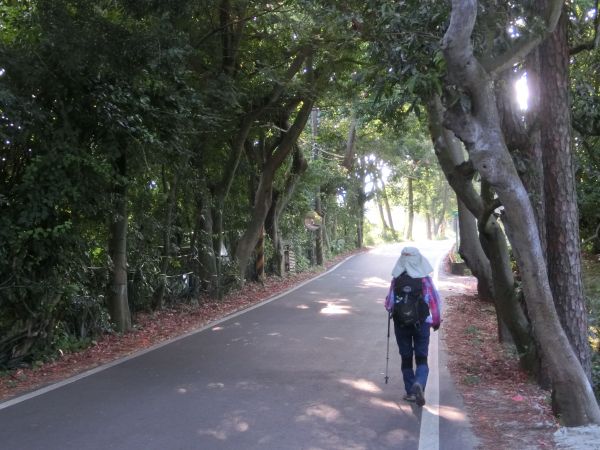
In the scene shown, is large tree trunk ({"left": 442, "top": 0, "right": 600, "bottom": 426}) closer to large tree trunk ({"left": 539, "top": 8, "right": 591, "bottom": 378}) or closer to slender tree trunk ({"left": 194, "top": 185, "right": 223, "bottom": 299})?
large tree trunk ({"left": 539, "top": 8, "right": 591, "bottom": 378})

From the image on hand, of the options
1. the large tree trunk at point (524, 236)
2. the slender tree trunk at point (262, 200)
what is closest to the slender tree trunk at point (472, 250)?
the slender tree trunk at point (262, 200)

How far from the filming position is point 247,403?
6570 millimetres

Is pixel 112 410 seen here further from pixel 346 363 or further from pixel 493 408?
pixel 493 408

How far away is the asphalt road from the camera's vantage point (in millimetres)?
5457

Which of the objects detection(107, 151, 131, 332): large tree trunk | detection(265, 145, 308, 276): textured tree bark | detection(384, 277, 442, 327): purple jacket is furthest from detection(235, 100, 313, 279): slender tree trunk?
detection(384, 277, 442, 327): purple jacket

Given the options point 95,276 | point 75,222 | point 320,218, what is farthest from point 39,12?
point 320,218

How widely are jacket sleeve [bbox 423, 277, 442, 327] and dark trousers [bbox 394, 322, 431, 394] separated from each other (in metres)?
0.11

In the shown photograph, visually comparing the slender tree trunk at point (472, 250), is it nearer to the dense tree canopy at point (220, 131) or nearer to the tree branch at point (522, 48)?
the dense tree canopy at point (220, 131)

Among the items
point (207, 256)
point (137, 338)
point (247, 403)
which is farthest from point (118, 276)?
point (247, 403)

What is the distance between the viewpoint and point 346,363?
8555 millimetres

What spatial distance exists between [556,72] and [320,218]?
2409 centimetres

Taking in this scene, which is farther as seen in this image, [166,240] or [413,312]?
[166,240]

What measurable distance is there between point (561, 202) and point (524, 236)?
1052 millimetres

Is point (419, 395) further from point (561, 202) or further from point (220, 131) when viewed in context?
point (220, 131)
